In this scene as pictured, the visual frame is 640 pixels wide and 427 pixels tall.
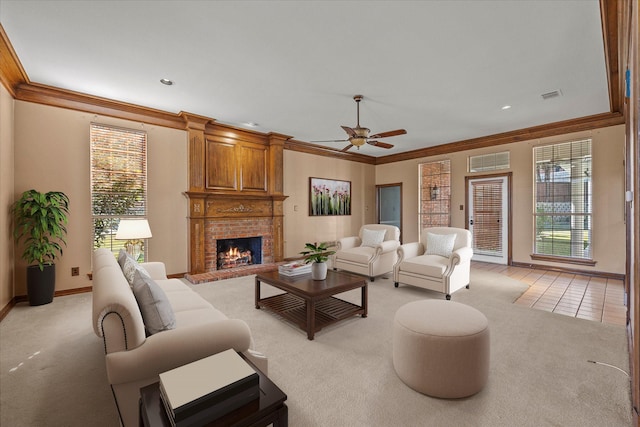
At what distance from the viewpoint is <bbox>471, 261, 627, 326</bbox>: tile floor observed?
129 inches

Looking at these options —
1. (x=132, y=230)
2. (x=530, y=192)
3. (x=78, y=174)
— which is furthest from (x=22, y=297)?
(x=530, y=192)

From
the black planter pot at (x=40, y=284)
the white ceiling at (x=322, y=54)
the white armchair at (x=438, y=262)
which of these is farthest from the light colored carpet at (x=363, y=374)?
the white ceiling at (x=322, y=54)

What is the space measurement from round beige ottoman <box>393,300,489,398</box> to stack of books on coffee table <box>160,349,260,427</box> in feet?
3.91

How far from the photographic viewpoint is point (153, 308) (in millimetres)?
1573

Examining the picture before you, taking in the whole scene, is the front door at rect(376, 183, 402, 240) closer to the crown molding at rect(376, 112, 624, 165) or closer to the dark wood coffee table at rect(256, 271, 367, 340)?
the crown molding at rect(376, 112, 624, 165)

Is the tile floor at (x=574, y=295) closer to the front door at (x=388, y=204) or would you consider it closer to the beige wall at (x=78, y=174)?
the front door at (x=388, y=204)

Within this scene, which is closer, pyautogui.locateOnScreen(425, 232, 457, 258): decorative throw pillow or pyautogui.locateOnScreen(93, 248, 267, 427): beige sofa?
pyautogui.locateOnScreen(93, 248, 267, 427): beige sofa

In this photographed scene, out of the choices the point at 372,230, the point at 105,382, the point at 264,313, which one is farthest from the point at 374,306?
the point at 105,382

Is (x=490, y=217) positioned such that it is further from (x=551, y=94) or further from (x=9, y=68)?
(x=9, y=68)

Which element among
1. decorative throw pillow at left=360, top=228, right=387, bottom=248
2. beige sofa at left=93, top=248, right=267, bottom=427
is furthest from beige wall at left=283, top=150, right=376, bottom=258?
beige sofa at left=93, top=248, right=267, bottom=427

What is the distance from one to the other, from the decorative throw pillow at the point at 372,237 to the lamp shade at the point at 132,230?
3473 mm

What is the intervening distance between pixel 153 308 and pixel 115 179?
363 centimetres

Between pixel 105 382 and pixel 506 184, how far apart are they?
6.88 metres

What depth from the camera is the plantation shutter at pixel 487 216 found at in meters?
6.10
